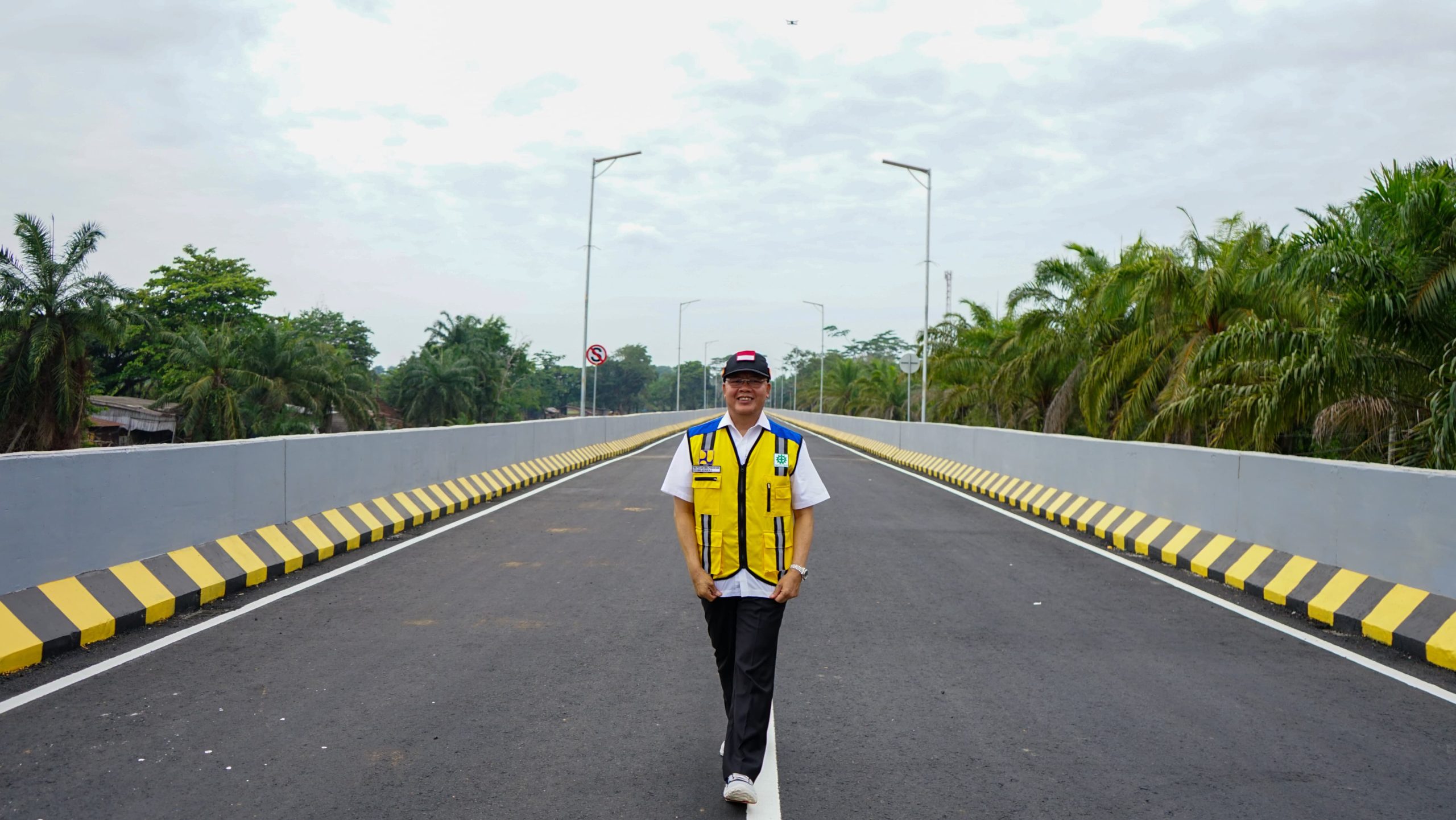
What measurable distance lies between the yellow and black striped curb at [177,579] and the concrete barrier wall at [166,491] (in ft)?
0.31

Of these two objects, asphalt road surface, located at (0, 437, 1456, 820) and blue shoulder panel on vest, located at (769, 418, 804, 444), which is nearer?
blue shoulder panel on vest, located at (769, 418, 804, 444)

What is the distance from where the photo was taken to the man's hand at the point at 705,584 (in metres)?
4.21

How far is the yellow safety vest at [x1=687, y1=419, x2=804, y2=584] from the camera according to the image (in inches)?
164

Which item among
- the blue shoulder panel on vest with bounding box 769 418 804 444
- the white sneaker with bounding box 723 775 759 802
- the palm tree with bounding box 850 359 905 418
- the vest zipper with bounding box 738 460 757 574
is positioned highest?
the palm tree with bounding box 850 359 905 418

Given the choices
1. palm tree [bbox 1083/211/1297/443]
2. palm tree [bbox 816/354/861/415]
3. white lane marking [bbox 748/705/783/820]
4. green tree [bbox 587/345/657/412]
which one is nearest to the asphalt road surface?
white lane marking [bbox 748/705/783/820]

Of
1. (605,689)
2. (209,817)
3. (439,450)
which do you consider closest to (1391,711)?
(605,689)

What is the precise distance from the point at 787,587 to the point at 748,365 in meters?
0.85

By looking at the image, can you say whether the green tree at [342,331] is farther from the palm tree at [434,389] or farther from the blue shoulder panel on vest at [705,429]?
Answer: the blue shoulder panel on vest at [705,429]

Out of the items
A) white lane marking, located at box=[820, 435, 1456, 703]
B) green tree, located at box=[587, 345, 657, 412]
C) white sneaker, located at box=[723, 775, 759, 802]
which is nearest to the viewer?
white sneaker, located at box=[723, 775, 759, 802]

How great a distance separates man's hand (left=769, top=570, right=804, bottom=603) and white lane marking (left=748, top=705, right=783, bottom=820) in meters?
0.43

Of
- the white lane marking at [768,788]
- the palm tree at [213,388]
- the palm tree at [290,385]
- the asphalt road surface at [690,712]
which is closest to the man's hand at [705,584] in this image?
the white lane marking at [768,788]

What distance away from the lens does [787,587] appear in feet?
13.7

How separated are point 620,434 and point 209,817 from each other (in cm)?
2864

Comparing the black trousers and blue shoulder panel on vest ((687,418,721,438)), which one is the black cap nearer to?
blue shoulder panel on vest ((687,418,721,438))
